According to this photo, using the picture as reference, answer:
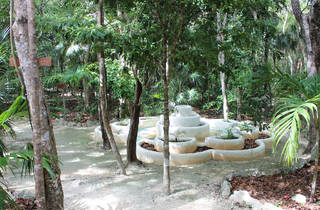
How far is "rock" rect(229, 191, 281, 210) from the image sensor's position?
4020mm

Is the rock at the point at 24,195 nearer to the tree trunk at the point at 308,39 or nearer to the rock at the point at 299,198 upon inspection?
the rock at the point at 299,198

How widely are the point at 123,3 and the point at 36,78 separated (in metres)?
3.25

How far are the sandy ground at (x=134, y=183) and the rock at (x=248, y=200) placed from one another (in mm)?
158

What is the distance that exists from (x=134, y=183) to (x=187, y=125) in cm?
359

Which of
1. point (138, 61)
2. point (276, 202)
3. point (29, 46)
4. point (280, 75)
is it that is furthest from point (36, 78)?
point (276, 202)

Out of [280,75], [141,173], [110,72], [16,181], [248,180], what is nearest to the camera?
[280,75]

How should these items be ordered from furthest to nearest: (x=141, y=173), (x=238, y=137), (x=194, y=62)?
(x=238, y=137)
(x=141, y=173)
(x=194, y=62)

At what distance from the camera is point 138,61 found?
17.2ft

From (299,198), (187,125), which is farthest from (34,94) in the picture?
(187,125)

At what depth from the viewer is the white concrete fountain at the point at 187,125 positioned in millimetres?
8672

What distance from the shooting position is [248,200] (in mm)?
4320

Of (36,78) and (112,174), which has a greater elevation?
(36,78)

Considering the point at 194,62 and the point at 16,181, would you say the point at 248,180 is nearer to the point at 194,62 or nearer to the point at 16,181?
the point at 194,62

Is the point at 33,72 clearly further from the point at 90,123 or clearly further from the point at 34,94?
the point at 90,123
